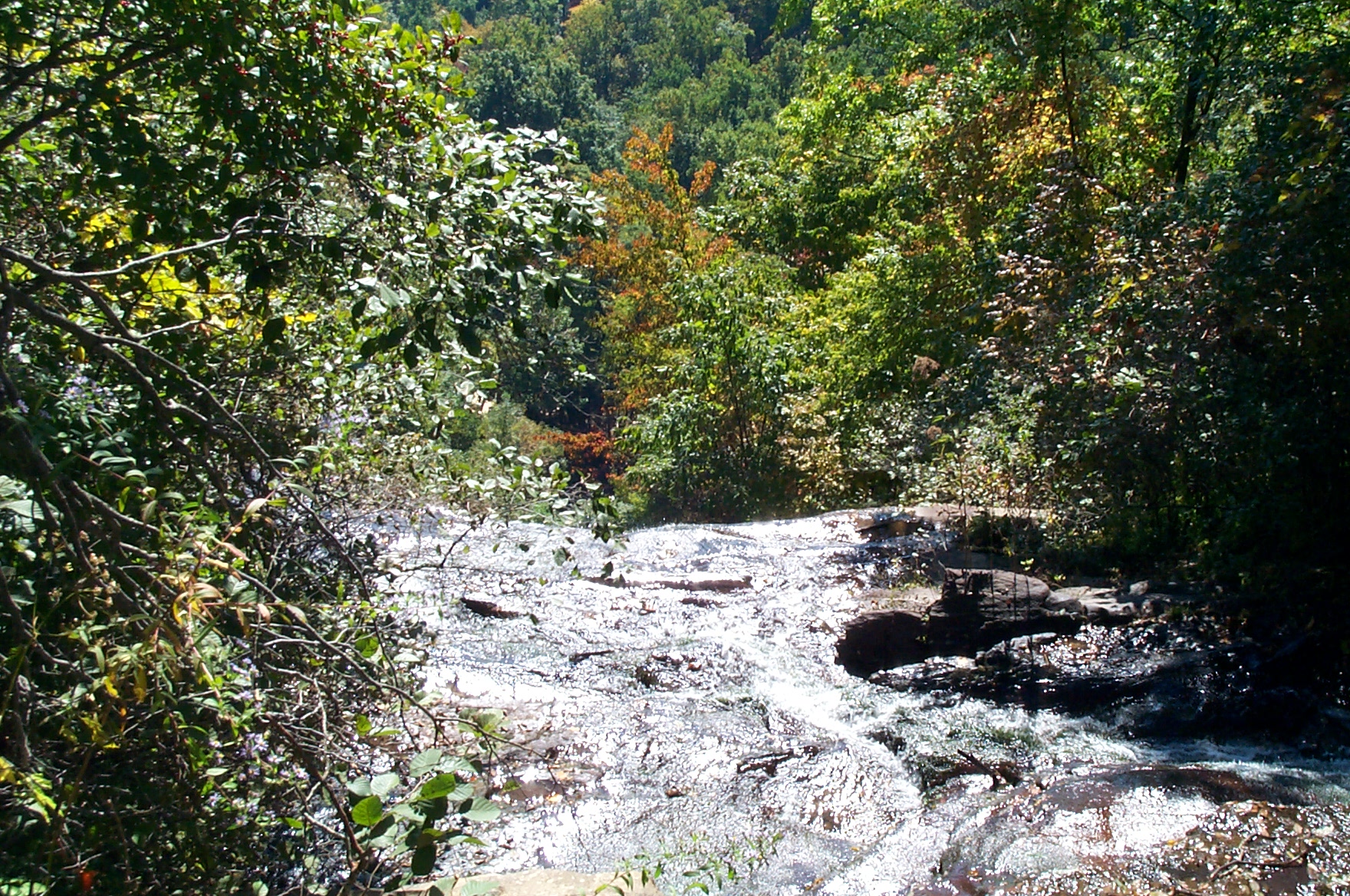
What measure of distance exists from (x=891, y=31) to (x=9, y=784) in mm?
16754

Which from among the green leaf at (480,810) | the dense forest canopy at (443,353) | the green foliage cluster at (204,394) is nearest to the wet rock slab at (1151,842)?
the dense forest canopy at (443,353)

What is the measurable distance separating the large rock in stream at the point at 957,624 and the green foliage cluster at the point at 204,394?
15.3 feet

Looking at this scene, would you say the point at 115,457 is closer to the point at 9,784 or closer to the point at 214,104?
the point at 9,784

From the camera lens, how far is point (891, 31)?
53.6 feet

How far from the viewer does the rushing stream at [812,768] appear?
486cm

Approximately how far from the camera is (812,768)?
6184 mm

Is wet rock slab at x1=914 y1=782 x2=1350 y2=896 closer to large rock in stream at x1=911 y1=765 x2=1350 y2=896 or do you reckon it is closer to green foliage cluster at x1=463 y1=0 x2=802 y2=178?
large rock in stream at x1=911 y1=765 x2=1350 y2=896

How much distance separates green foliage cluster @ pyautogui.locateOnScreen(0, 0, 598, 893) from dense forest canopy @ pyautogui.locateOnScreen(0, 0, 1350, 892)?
0.06 ft

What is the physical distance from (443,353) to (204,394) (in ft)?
2.35

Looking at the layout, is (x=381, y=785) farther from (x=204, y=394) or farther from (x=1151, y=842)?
(x=1151, y=842)

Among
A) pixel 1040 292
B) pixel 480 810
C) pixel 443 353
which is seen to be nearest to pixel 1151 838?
pixel 443 353

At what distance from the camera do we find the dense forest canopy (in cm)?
233

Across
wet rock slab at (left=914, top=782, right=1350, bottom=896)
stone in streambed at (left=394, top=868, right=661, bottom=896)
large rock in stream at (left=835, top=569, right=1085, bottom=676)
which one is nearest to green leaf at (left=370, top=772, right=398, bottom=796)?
stone in streambed at (left=394, top=868, right=661, bottom=896)

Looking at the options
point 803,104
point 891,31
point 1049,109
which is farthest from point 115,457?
point 803,104
